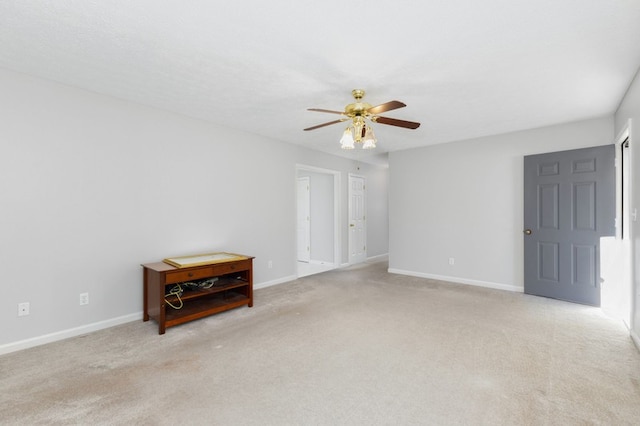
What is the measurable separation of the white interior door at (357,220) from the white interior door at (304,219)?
97 centimetres

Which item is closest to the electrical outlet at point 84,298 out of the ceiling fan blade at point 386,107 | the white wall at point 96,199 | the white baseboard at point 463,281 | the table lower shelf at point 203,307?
the white wall at point 96,199

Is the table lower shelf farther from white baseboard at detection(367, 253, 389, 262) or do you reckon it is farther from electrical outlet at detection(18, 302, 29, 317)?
white baseboard at detection(367, 253, 389, 262)

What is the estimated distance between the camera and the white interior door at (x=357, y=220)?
674 cm

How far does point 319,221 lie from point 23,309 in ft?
16.1

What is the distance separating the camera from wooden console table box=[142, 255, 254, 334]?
312 cm

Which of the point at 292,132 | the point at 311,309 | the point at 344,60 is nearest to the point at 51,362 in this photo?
the point at 311,309


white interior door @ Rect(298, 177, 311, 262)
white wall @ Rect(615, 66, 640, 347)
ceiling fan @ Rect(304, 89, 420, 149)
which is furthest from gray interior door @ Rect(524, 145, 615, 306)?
white interior door @ Rect(298, 177, 311, 262)

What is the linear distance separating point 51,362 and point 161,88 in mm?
2521

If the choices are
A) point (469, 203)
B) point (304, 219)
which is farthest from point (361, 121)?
point (304, 219)

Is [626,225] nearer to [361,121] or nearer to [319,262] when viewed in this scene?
[361,121]

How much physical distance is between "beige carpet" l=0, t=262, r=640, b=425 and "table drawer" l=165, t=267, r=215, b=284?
493 mm

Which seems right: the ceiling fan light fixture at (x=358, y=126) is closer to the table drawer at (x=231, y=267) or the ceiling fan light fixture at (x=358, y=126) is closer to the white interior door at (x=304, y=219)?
the table drawer at (x=231, y=267)

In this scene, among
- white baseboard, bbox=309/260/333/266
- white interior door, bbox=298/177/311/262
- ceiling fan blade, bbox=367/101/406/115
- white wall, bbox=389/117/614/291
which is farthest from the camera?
white interior door, bbox=298/177/311/262

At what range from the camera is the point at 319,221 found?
6.86 meters
